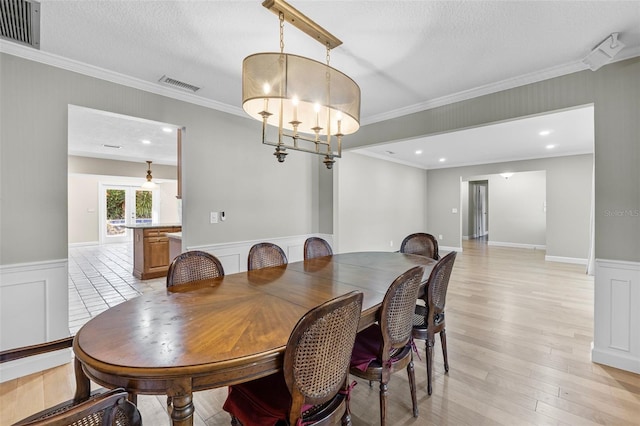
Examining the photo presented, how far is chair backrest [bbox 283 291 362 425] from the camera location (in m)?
1.04

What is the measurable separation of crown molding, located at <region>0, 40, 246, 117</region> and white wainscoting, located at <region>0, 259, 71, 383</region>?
1706 mm

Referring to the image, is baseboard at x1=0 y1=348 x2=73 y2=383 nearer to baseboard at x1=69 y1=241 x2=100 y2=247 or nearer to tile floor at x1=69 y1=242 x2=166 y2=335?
tile floor at x1=69 y1=242 x2=166 y2=335

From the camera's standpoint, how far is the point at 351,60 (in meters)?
2.50

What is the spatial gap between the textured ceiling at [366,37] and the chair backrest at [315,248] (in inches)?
68.8

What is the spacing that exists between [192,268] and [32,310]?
1.52m

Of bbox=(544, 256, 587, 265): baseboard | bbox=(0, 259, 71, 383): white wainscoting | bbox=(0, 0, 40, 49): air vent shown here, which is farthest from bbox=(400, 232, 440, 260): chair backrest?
bbox=(544, 256, 587, 265): baseboard

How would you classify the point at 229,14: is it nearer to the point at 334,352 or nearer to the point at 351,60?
the point at 351,60

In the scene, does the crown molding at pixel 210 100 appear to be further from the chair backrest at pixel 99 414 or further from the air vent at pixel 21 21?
the chair backrest at pixel 99 414

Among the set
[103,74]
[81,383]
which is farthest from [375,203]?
[81,383]

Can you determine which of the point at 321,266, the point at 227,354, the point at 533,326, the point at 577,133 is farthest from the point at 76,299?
the point at 577,133

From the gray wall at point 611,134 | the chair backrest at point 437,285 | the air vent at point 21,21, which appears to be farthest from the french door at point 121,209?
the gray wall at point 611,134

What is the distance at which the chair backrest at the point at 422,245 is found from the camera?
10.5 feet

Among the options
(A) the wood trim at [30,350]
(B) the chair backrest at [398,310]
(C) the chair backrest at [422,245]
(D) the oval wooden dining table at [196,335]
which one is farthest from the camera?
(C) the chair backrest at [422,245]

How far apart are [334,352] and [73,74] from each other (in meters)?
3.23
